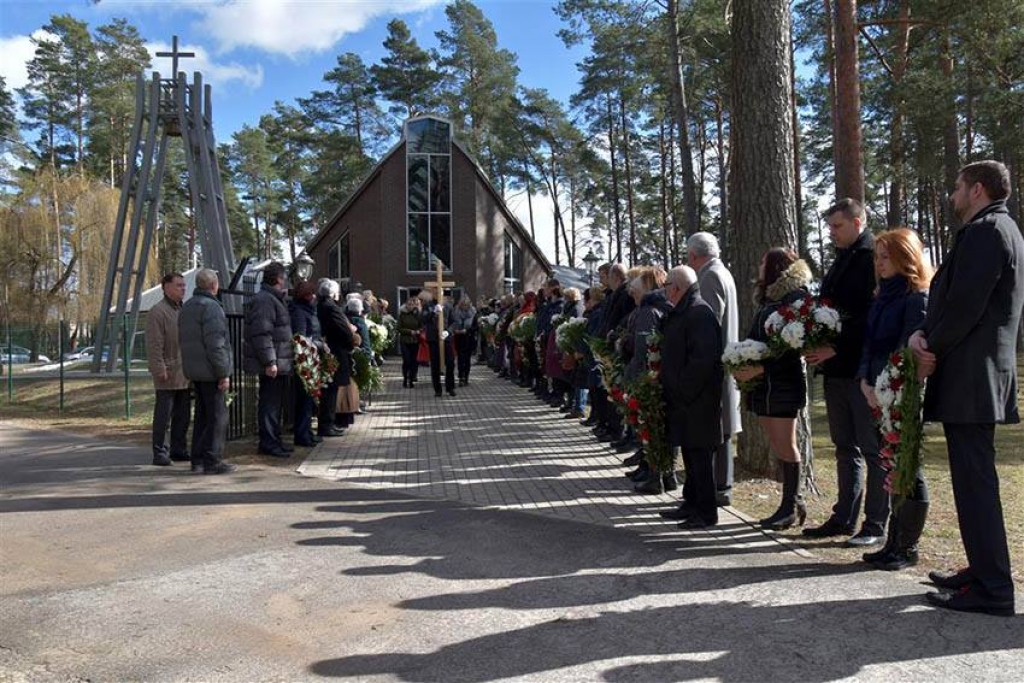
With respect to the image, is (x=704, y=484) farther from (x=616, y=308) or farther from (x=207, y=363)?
(x=207, y=363)

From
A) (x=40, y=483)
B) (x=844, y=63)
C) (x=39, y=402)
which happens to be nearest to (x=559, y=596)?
(x=40, y=483)

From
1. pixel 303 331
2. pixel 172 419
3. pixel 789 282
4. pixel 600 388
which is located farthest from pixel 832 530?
pixel 172 419

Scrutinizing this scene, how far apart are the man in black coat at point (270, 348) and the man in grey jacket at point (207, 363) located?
27.0 inches

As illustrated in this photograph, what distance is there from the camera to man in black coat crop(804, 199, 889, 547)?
547 cm

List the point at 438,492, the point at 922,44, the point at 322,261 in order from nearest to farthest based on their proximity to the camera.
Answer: the point at 438,492
the point at 922,44
the point at 322,261

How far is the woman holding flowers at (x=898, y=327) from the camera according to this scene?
16.2 feet

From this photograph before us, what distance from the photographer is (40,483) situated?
8.05 m

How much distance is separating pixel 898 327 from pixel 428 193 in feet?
106

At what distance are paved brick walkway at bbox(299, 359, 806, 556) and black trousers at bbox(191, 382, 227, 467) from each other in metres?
0.90

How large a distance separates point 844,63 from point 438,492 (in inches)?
455

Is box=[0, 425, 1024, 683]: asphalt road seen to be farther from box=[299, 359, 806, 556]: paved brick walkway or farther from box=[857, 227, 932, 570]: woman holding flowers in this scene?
box=[299, 359, 806, 556]: paved brick walkway

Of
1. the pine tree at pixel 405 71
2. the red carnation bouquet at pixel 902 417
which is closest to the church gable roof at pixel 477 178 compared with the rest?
the pine tree at pixel 405 71

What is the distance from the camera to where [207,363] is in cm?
833

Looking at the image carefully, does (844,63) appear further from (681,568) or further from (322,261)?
(322,261)
